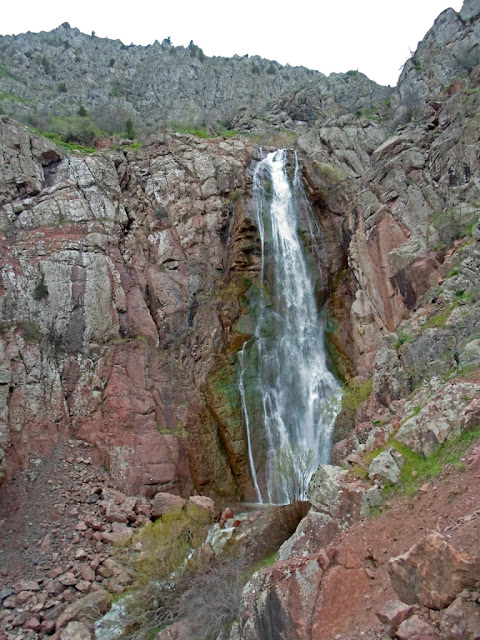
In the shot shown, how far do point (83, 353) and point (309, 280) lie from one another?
14.0 m

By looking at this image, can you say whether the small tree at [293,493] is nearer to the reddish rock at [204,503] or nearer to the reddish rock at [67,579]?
the reddish rock at [204,503]

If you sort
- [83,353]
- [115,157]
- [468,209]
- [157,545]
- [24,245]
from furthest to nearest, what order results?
1. [115,157]
2. [24,245]
3. [83,353]
4. [468,209]
5. [157,545]

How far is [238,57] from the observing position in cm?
7244

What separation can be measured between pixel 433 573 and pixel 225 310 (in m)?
20.9

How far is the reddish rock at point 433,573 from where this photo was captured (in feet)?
15.1

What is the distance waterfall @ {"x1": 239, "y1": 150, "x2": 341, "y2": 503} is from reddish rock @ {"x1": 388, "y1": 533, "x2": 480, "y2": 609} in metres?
11.2

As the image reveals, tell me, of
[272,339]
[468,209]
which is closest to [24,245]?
[272,339]

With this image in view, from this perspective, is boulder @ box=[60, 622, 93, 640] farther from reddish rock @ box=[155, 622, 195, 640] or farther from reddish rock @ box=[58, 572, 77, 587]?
reddish rock @ box=[155, 622, 195, 640]

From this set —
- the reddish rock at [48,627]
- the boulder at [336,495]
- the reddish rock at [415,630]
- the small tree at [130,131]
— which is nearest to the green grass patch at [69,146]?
the small tree at [130,131]

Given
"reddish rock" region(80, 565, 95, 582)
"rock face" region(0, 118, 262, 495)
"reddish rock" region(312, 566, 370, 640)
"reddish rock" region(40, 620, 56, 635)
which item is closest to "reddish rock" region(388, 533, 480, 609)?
"reddish rock" region(312, 566, 370, 640)

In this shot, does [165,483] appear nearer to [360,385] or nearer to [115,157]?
[360,385]

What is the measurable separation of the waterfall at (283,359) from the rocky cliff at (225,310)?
0.86 m

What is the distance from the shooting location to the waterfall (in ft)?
68.9

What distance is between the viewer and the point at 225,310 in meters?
25.2
